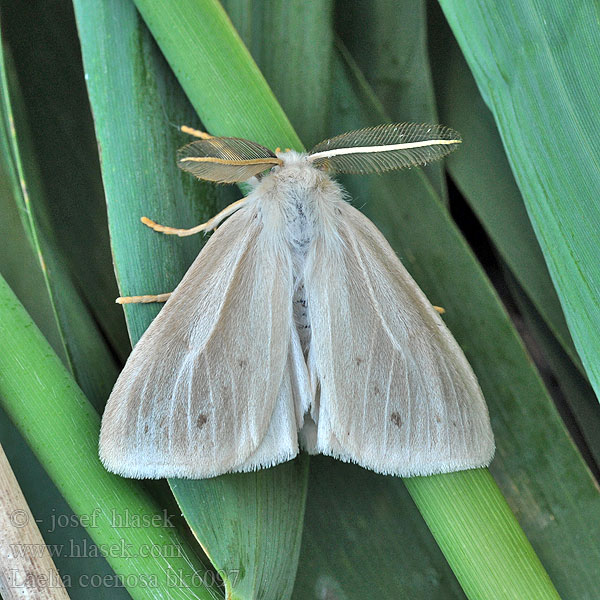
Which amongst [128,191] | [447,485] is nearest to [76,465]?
[128,191]

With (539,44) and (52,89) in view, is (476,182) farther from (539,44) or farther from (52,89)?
(52,89)

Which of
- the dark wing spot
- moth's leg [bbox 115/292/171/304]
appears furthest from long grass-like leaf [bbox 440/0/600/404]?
moth's leg [bbox 115/292/171/304]

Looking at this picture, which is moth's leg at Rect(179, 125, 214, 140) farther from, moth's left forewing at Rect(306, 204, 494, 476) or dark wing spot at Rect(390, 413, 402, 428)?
dark wing spot at Rect(390, 413, 402, 428)

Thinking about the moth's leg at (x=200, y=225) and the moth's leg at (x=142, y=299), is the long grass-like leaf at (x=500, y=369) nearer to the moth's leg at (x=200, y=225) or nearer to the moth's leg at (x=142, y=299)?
the moth's leg at (x=200, y=225)

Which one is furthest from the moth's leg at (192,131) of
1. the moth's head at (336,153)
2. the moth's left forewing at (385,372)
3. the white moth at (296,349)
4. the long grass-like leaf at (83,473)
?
the long grass-like leaf at (83,473)

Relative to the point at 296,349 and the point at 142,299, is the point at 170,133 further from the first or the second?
the point at 296,349

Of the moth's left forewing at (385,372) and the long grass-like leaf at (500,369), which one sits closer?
the moth's left forewing at (385,372)

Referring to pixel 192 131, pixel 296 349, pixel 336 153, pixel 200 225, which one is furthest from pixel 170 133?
pixel 296 349
